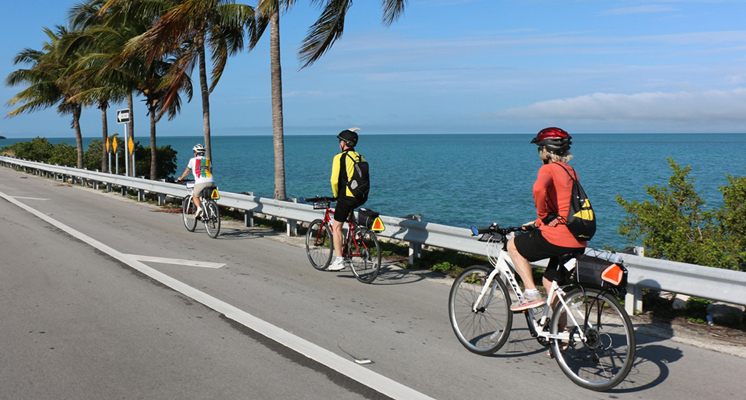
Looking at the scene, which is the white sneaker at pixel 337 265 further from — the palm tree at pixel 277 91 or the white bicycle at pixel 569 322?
the palm tree at pixel 277 91

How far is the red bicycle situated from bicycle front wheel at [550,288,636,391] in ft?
11.4

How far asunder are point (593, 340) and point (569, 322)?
226 millimetres

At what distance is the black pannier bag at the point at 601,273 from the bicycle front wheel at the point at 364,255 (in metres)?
3.64

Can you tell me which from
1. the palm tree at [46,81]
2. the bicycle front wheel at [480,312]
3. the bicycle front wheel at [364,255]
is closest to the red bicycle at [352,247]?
the bicycle front wheel at [364,255]

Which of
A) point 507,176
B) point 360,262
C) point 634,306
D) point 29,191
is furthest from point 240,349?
point 507,176

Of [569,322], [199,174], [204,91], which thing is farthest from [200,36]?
[569,322]

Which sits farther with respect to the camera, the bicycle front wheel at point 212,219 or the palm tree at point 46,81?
the palm tree at point 46,81

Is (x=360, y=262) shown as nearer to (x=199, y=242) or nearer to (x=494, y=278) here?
(x=494, y=278)

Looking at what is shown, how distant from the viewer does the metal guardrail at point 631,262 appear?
5.69 metres

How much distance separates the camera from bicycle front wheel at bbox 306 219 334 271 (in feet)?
28.1

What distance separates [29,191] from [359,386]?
21603 millimetres

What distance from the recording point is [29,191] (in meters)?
21.8

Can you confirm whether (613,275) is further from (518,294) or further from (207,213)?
(207,213)

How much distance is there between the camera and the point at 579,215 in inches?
177
